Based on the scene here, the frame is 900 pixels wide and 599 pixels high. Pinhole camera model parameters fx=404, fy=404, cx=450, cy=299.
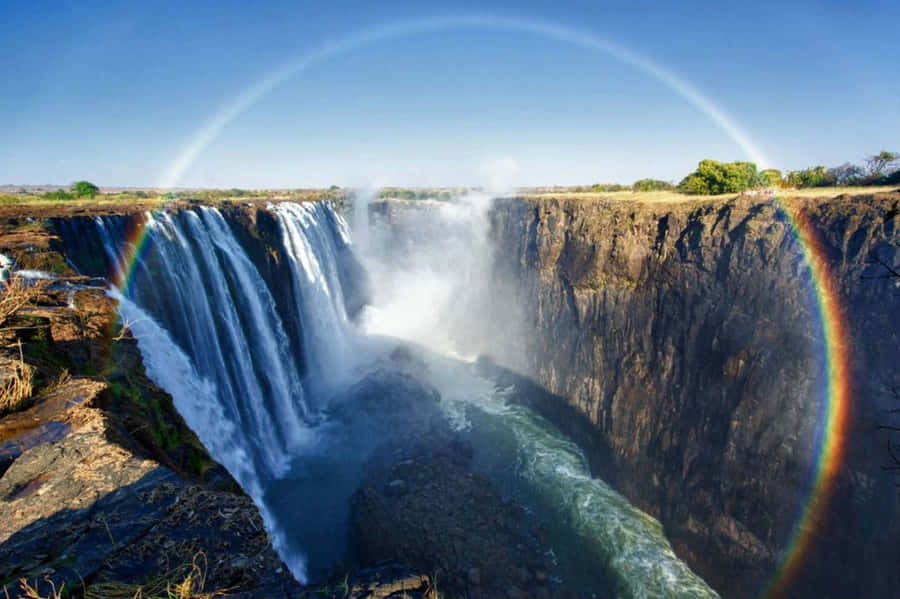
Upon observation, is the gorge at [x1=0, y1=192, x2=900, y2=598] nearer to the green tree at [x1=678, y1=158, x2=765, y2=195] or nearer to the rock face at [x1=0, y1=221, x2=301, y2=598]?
the rock face at [x1=0, y1=221, x2=301, y2=598]

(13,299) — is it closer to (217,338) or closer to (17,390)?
(17,390)

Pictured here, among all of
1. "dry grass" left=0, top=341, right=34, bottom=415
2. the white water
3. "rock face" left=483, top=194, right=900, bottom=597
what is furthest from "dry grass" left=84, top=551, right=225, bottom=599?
the white water

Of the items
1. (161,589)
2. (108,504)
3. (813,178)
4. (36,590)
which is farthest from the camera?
(813,178)

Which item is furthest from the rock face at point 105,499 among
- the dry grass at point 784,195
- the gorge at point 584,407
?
the dry grass at point 784,195

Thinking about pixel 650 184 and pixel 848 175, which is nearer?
pixel 848 175

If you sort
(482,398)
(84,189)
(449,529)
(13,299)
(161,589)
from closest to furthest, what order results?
(161,589) < (13,299) < (449,529) < (482,398) < (84,189)

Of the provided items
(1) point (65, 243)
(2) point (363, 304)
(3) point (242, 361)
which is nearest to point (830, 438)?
(3) point (242, 361)

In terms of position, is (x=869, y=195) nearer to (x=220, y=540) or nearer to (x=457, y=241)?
(x=220, y=540)

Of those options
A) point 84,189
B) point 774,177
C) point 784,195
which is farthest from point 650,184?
point 84,189
